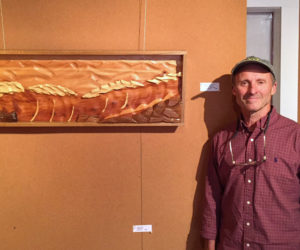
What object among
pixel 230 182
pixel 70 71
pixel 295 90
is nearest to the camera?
pixel 230 182

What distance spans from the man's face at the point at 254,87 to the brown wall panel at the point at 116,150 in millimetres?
206

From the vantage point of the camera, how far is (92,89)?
3.96ft

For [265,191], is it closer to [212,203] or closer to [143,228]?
[212,203]

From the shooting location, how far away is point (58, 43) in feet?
4.04

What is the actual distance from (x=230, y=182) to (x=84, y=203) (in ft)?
2.48

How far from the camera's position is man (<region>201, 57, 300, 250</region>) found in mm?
1010

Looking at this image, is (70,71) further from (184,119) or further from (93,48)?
(184,119)

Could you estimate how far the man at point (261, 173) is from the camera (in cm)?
101

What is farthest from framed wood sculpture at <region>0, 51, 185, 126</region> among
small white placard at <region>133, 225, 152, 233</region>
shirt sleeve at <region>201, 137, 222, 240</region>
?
small white placard at <region>133, 225, 152, 233</region>

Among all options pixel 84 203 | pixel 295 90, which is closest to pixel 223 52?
pixel 295 90

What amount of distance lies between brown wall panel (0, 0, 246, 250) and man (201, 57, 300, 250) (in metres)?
0.21

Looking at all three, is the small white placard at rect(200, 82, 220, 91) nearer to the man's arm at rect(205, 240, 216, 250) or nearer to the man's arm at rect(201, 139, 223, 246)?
the man's arm at rect(201, 139, 223, 246)

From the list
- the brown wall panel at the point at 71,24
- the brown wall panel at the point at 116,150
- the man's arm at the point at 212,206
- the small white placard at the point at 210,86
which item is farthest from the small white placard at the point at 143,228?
the brown wall panel at the point at 71,24

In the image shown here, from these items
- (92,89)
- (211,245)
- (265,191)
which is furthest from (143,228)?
(92,89)
